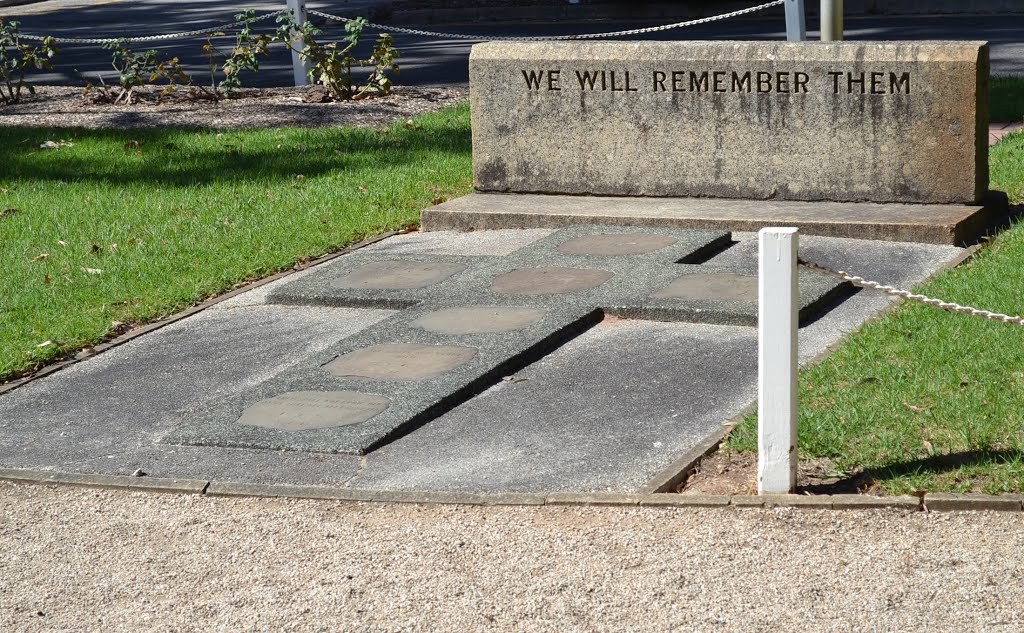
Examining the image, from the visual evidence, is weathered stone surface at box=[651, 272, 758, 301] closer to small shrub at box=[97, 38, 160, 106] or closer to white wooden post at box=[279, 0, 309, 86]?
white wooden post at box=[279, 0, 309, 86]

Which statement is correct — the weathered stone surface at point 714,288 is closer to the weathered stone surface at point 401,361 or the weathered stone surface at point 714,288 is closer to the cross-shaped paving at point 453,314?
the cross-shaped paving at point 453,314

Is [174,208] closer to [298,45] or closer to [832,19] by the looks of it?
[832,19]

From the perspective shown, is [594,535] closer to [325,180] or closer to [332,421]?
[332,421]

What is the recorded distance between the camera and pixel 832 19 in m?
9.94

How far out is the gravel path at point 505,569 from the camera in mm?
3912

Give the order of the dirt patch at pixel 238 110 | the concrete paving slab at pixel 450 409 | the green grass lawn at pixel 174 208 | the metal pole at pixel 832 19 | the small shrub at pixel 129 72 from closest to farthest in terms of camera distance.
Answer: the concrete paving slab at pixel 450 409 < the green grass lawn at pixel 174 208 < the metal pole at pixel 832 19 < the dirt patch at pixel 238 110 < the small shrub at pixel 129 72

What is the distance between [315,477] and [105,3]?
28.8 metres

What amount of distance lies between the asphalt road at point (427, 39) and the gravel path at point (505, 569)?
430 inches

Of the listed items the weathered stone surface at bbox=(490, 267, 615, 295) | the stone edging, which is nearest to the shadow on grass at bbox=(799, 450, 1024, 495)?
the stone edging

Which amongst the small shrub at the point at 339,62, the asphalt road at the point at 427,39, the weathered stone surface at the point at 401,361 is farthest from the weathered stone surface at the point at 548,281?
the asphalt road at the point at 427,39

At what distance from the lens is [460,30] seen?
22.1 m

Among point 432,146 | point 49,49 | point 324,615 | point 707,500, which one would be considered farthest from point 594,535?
point 49,49

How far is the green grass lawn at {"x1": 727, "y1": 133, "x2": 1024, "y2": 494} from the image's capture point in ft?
15.4

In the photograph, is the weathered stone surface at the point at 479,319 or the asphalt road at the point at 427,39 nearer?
the weathered stone surface at the point at 479,319
